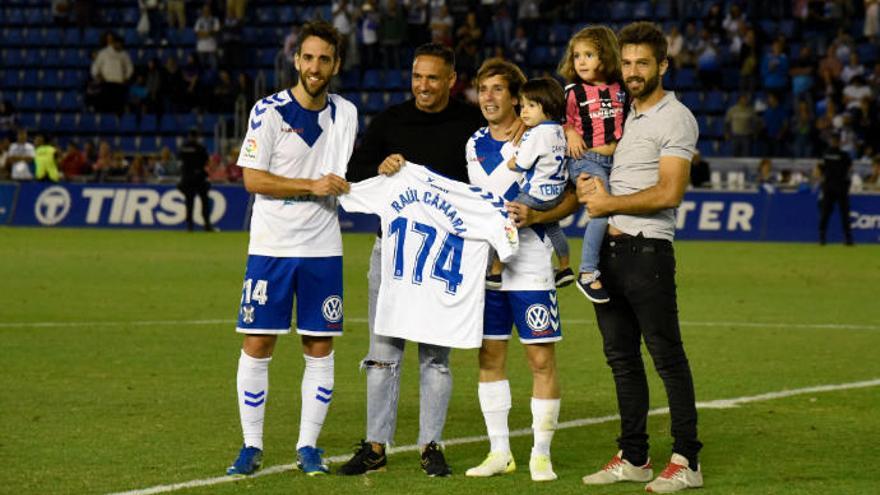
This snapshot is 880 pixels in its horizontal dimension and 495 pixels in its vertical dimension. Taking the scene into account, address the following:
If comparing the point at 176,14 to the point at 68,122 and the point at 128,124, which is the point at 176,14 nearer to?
the point at 128,124

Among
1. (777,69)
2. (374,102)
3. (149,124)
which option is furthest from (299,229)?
(149,124)

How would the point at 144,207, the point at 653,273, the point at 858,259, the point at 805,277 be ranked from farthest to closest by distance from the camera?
the point at 144,207
the point at 858,259
the point at 805,277
the point at 653,273

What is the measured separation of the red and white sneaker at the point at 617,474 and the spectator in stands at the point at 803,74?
28.0 metres

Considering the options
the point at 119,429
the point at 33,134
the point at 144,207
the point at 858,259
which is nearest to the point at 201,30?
the point at 33,134

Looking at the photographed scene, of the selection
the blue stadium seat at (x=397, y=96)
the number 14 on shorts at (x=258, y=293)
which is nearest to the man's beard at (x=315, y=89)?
the number 14 on shorts at (x=258, y=293)

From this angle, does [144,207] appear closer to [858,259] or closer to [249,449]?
[858,259]

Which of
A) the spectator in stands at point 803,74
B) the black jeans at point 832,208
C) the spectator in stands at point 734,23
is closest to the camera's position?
the black jeans at point 832,208

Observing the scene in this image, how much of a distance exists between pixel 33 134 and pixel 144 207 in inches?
285

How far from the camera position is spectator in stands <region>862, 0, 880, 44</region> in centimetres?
3600

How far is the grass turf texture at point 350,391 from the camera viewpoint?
8812 millimetres

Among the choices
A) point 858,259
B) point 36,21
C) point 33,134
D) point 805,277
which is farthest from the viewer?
point 36,21

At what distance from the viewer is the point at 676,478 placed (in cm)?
834

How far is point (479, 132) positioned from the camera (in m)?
8.78

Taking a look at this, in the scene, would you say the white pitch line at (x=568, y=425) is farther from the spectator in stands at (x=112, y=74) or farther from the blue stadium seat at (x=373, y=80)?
the spectator in stands at (x=112, y=74)
